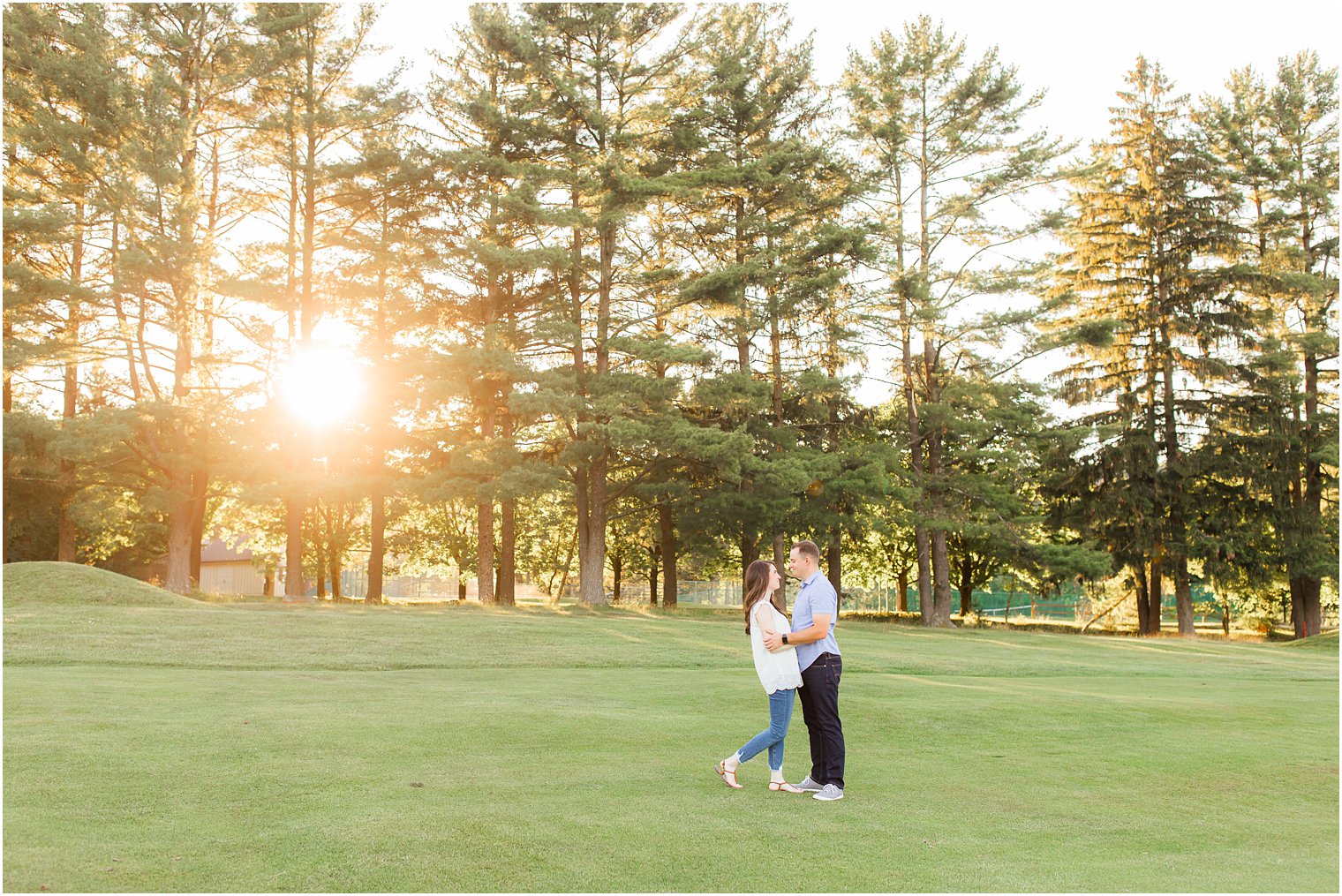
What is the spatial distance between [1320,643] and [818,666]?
104 ft

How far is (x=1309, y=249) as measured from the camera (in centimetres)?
3700

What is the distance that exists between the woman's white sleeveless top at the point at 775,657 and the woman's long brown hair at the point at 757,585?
0.06 meters

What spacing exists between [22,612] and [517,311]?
16.9 meters

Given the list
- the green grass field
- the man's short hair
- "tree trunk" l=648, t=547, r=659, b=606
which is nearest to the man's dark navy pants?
the green grass field

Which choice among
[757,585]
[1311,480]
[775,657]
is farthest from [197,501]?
[1311,480]

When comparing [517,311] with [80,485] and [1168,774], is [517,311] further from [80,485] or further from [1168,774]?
[1168,774]

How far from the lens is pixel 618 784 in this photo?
6855 mm

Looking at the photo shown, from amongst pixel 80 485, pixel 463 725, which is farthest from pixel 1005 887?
Result: pixel 80 485

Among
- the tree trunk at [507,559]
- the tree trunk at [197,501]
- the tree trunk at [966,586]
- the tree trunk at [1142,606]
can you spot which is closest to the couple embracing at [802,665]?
the tree trunk at [507,559]

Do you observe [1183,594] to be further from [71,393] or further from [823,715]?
[71,393]

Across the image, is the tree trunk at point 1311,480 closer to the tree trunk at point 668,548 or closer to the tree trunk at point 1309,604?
the tree trunk at point 1309,604

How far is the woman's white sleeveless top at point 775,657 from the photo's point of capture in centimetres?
673

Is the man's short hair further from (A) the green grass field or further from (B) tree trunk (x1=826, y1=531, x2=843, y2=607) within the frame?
(B) tree trunk (x1=826, y1=531, x2=843, y2=607)

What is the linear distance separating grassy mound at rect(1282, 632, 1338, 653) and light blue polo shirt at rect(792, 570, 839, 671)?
29.5 metres
